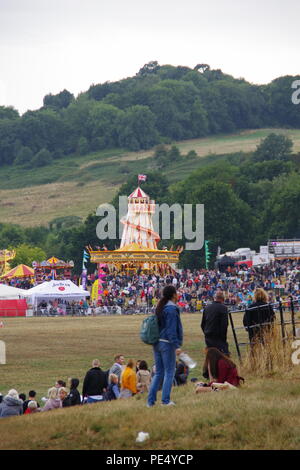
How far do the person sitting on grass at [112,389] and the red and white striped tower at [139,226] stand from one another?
65.4 metres

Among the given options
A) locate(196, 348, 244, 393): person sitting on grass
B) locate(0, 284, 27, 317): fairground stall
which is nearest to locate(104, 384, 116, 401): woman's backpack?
locate(196, 348, 244, 393): person sitting on grass

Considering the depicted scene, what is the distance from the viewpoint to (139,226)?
84750mm

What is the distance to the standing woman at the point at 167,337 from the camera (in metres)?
14.3

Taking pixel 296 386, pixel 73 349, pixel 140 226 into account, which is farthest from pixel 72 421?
pixel 140 226

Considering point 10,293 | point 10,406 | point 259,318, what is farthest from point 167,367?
point 10,293

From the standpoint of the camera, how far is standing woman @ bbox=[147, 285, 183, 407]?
14.3m

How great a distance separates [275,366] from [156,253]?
199ft

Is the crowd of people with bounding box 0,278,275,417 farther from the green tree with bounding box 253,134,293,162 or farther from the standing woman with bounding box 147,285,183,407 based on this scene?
the green tree with bounding box 253,134,293,162

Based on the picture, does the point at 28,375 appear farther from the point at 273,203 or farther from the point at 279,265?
the point at 273,203

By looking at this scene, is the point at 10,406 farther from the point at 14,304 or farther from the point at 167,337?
the point at 14,304

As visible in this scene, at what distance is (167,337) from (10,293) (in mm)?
45912

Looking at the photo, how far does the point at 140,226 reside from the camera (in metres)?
84.9

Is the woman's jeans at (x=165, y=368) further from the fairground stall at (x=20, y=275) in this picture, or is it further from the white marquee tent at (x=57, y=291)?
the fairground stall at (x=20, y=275)

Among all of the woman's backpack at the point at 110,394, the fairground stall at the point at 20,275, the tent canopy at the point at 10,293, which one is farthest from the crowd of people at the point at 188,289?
the woman's backpack at the point at 110,394
